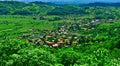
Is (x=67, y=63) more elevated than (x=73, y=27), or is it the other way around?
(x=67, y=63)

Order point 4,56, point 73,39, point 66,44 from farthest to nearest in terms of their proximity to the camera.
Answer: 1. point 73,39
2. point 66,44
3. point 4,56

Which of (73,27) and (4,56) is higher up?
(4,56)

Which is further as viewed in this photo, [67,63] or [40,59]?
[67,63]

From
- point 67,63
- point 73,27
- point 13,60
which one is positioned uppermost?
point 13,60

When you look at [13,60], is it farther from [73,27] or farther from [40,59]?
[73,27]

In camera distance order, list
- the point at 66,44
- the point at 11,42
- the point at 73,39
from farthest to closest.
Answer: the point at 73,39 < the point at 66,44 < the point at 11,42

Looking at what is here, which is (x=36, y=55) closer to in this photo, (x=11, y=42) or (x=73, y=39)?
(x=11, y=42)

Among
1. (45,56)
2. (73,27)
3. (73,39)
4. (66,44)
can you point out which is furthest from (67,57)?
(73,27)

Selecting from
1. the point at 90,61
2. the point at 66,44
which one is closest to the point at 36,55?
the point at 90,61

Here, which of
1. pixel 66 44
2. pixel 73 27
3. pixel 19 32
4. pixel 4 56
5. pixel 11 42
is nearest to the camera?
pixel 4 56
